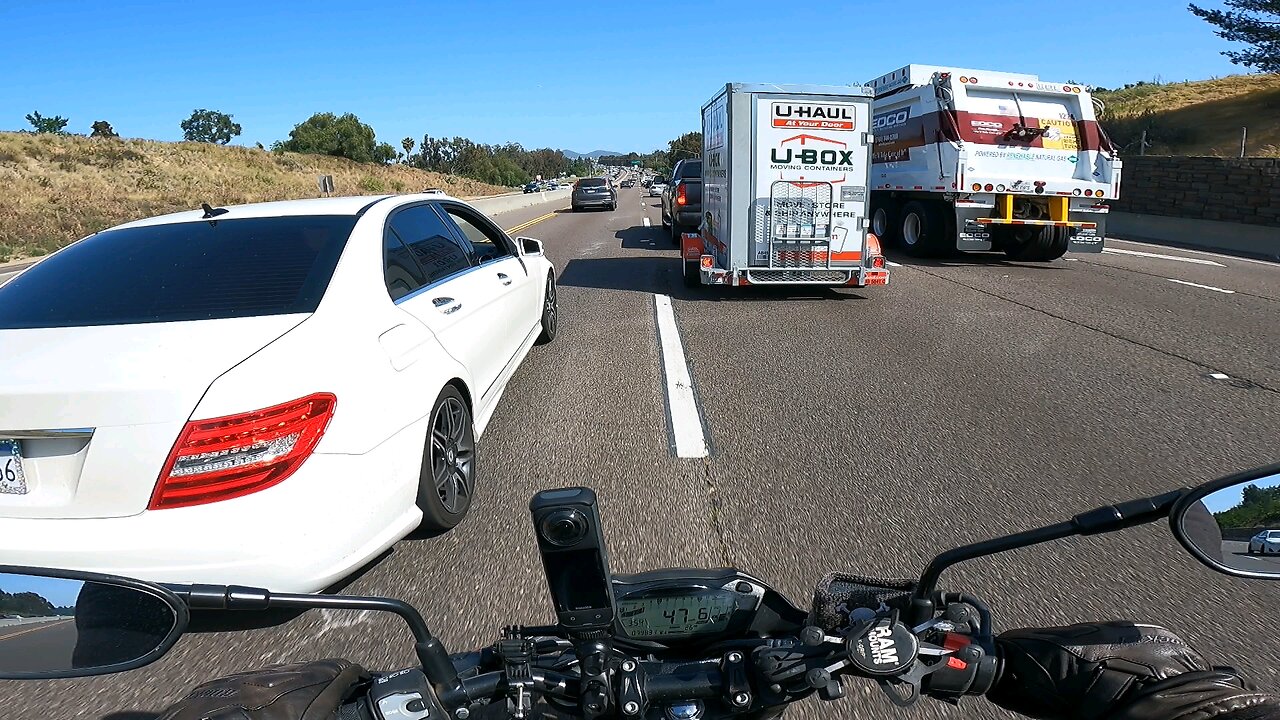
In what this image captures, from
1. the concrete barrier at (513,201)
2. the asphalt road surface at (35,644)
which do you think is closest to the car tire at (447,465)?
the asphalt road surface at (35,644)

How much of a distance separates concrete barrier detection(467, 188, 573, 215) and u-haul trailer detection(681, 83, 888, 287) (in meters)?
22.5

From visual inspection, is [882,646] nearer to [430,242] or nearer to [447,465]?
[447,465]

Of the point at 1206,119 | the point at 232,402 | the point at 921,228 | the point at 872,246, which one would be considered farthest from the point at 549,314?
the point at 1206,119

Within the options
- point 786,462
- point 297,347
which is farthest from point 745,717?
point 786,462

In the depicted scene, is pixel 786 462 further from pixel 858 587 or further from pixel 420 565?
pixel 858 587

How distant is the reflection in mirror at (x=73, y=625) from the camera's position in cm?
143

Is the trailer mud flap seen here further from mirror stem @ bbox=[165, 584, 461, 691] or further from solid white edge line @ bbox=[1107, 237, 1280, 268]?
mirror stem @ bbox=[165, 584, 461, 691]

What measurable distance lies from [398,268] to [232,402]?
5.09 ft

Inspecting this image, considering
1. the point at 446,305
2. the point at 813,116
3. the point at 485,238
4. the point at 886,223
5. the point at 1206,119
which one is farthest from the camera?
the point at 1206,119

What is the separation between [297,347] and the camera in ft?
9.94

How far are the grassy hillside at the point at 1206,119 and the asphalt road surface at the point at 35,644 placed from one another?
35.4 m

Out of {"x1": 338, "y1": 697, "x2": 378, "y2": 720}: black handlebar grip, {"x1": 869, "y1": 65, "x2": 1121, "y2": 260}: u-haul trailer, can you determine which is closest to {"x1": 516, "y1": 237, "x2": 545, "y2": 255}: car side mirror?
{"x1": 338, "y1": 697, "x2": 378, "y2": 720}: black handlebar grip

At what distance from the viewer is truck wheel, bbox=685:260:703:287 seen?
38.0 feet

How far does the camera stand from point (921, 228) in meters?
15.5
